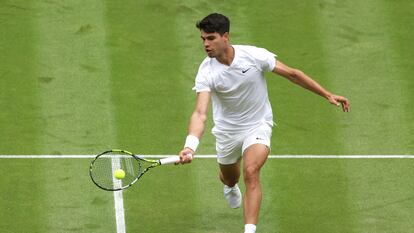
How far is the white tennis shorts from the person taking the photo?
13.9 meters

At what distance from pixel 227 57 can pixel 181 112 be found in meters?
3.48

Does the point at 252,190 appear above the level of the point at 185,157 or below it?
below

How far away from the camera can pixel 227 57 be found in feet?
45.2

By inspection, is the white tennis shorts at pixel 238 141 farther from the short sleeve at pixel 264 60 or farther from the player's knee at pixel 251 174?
the short sleeve at pixel 264 60

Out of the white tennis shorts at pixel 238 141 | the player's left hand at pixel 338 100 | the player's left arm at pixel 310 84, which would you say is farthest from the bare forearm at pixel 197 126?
the player's left hand at pixel 338 100

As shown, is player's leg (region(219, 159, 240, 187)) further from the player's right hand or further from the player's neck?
the player's right hand

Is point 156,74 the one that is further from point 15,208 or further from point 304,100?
point 15,208

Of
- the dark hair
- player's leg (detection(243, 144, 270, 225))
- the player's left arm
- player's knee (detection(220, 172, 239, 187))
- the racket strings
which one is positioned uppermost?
the dark hair

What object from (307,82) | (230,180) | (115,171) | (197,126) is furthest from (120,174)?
(307,82)

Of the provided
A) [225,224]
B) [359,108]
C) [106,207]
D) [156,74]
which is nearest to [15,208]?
[106,207]

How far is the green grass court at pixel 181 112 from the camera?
14.9 meters

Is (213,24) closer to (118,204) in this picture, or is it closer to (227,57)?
(227,57)

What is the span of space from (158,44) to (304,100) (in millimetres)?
2356

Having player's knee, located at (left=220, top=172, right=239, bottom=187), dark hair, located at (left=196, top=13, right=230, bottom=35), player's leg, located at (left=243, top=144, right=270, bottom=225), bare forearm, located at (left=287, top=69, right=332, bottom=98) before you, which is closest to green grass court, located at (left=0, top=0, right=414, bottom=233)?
player's knee, located at (left=220, top=172, right=239, bottom=187)
